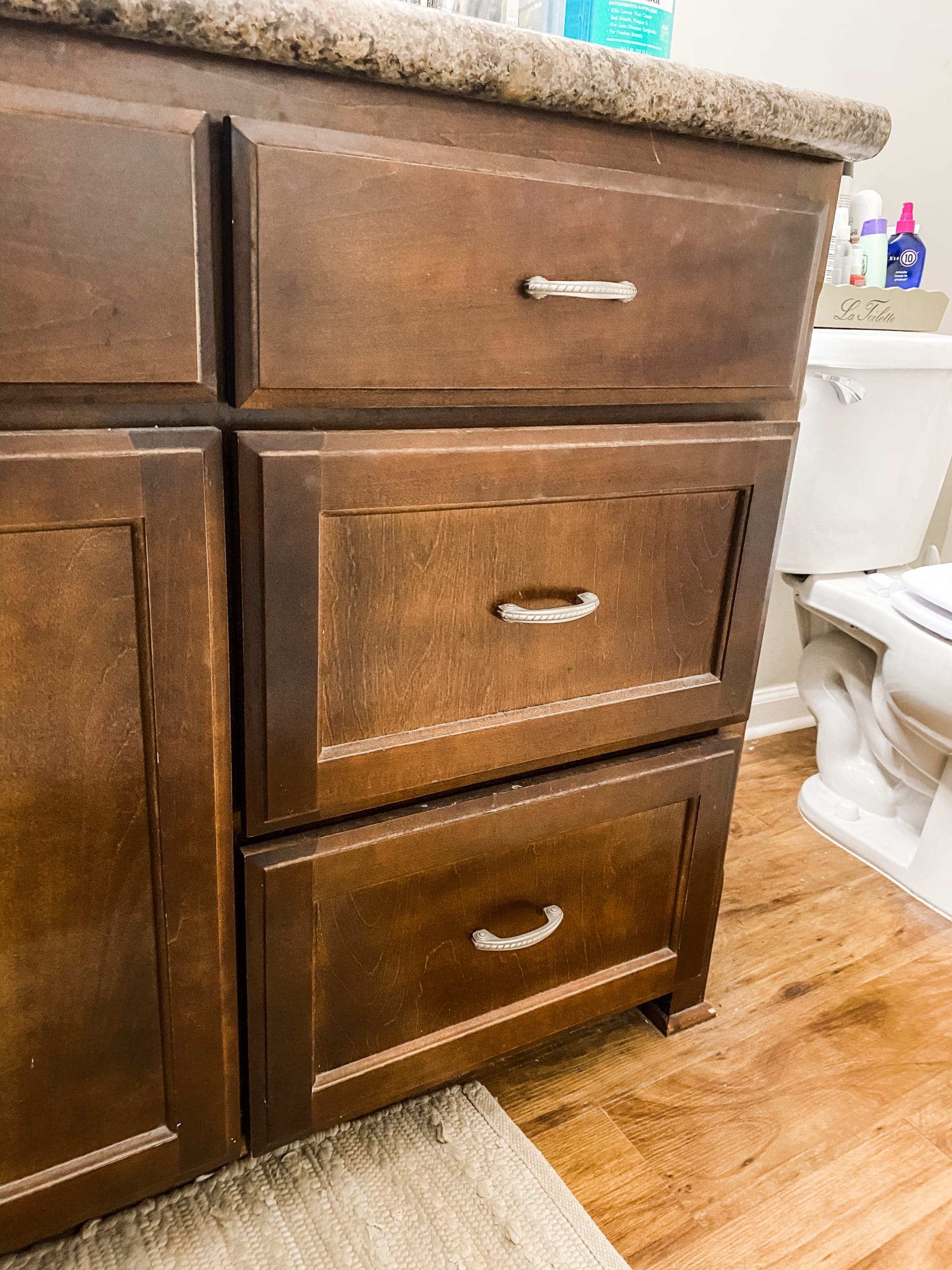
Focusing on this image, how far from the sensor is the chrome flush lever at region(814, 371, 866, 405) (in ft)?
3.83

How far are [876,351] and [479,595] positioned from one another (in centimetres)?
78

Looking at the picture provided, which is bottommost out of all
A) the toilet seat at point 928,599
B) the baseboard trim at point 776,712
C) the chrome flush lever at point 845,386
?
the baseboard trim at point 776,712

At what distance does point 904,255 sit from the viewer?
1.26 meters

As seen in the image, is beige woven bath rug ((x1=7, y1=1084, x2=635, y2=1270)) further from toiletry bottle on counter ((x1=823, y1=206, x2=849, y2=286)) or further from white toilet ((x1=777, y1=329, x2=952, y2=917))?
toiletry bottle on counter ((x1=823, y1=206, x2=849, y2=286))

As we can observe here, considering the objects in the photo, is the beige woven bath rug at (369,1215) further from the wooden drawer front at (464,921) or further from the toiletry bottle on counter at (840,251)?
the toiletry bottle on counter at (840,251)

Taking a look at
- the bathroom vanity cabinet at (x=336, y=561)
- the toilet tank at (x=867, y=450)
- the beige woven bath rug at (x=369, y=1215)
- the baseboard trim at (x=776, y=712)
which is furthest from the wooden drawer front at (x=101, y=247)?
the baseboard trim at (x=776, y=712)

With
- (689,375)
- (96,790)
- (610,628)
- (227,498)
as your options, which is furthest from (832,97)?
(96,790)

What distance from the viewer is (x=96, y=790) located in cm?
55

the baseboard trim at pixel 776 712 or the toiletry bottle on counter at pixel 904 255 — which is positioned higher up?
the toiletry bottle on counter at pixel 904 255

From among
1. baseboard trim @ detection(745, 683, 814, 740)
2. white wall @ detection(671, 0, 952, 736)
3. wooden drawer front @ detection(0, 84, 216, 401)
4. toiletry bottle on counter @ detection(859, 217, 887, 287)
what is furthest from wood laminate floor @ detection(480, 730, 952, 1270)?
toiletry bottle on counter @ detection(859, 217, 887, 287)

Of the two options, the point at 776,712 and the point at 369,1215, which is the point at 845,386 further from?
the point at 369,1215

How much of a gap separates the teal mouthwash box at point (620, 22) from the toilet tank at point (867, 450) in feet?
1.63

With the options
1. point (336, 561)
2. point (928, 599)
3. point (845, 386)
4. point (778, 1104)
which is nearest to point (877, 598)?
point (928, 599)

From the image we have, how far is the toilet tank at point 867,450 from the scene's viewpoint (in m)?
1.17
